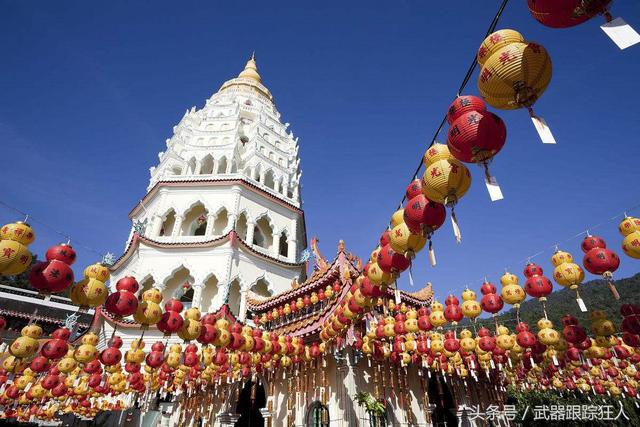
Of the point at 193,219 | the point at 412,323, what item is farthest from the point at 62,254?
the point at 193,219

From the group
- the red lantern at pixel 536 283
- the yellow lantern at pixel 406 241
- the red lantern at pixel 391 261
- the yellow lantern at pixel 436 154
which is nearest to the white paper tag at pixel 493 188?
the yellow lantern at pixel 436 154

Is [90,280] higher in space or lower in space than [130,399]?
higher

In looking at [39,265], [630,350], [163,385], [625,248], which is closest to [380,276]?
[625,248]

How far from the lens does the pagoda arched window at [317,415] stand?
10.0 m

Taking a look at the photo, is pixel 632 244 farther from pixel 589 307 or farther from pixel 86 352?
pixel 589 307

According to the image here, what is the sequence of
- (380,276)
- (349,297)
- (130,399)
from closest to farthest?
(380,276), (349,297), (130,399)

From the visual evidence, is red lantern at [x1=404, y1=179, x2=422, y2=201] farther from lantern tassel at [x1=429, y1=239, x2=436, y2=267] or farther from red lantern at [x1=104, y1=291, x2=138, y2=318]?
red lantern at [x1=104, y1=291, x2=138, y2=318]

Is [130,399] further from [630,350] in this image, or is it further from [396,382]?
[630,350]

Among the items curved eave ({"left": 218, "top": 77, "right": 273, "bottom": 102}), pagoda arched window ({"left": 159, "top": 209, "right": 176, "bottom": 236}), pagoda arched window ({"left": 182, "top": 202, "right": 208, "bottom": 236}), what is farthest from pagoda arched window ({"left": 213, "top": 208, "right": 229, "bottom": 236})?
curved eave ({"left": 218, "top": 77, "right": 273, "bottom": 102})

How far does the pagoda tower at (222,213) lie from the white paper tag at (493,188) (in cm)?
1296

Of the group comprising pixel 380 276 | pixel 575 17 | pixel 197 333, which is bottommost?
pixel 197 333

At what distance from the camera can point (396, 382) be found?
11.2 metres

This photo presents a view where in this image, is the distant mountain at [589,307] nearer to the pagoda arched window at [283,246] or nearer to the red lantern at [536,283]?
the pagoda arched window at [283,246]

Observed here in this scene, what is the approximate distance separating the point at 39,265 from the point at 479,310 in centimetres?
870
